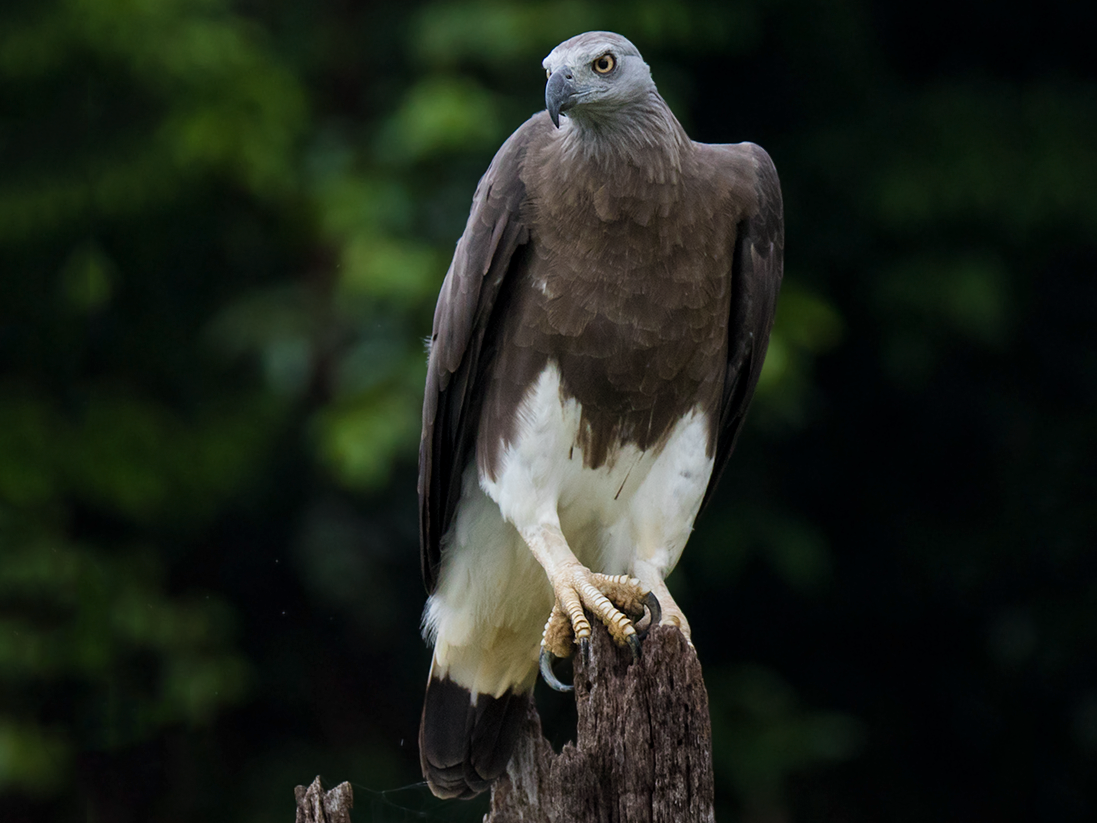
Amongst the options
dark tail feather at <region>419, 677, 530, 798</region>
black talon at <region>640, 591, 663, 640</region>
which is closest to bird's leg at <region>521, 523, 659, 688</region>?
black talon at <region>640, 591, 663, 640</region>

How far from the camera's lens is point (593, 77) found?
332 centimetres

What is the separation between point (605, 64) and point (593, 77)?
0.06 meters

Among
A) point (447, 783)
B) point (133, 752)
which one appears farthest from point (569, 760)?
point (133, 752)

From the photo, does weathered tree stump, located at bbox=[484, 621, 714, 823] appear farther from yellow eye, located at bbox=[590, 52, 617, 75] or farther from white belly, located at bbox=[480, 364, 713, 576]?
yellow eye, located at bbox=[590, 52, 617, 75]

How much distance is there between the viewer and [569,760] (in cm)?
281

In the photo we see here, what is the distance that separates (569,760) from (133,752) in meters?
4.00


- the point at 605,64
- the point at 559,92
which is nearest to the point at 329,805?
the point at 559,92

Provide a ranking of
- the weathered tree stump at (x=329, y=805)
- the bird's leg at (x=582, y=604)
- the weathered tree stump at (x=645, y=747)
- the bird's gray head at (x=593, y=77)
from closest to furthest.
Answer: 1. the weathered tree stump at (x=645, y=747)
2. the weathered tree stump at (x=329, y=805)
3. the bird's leg at (x=582, y=604)
4. the bird's gray head at (x=593, y=77)

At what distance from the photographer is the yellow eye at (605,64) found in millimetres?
3330

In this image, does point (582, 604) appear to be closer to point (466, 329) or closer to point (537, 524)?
point (537, 524)

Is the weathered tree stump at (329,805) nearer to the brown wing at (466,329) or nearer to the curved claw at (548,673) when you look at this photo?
the curved claw at (548,673)

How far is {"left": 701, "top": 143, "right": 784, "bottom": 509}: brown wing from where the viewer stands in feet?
11.9

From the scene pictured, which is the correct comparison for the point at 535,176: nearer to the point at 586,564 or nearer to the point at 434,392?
the point at 434,392

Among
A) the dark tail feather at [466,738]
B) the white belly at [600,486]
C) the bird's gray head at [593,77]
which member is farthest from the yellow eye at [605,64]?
the dark tail feather at [466,738]
